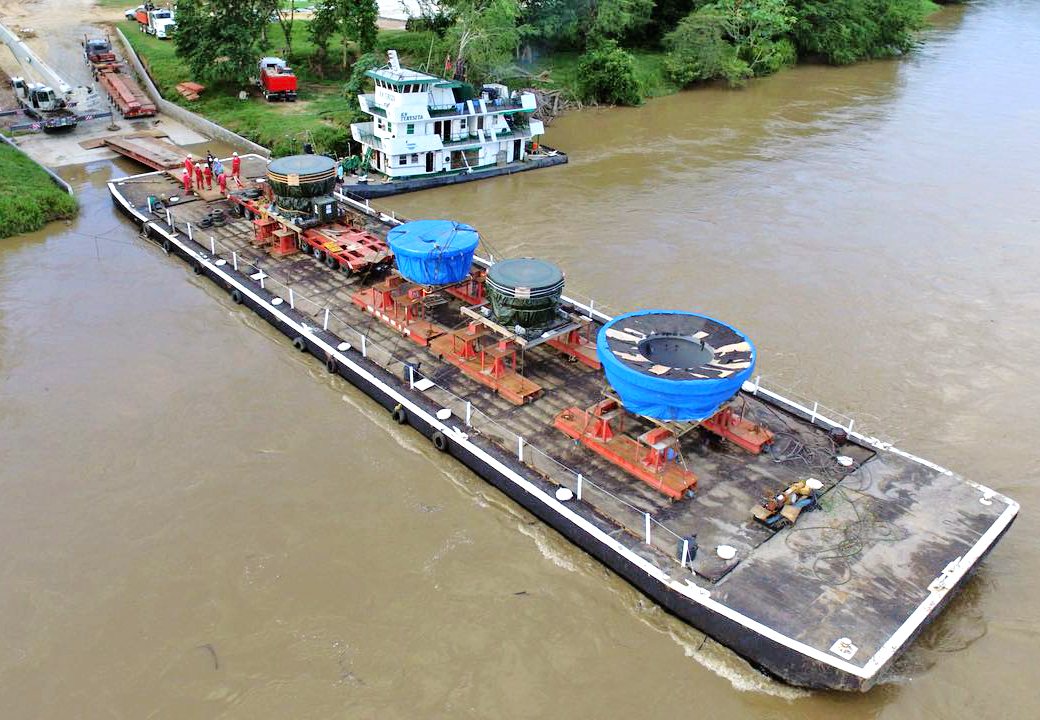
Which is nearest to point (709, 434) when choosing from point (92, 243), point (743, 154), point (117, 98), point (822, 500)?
point (822, 500)

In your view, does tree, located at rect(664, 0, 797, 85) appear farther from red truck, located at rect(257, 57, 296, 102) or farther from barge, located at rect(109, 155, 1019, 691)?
barge, located at rect(109, 155, 1019, 691)

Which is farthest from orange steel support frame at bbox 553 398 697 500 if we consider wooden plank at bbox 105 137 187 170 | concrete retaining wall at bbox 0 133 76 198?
concrete retaining wall at bbox 0 133 76 198

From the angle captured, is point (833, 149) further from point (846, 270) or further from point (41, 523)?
point (41, 523)

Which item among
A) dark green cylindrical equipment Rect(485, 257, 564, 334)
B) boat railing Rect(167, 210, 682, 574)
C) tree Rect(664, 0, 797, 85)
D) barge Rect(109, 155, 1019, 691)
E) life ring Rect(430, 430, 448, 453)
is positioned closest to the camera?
barge Rect(109, 155, 1019, 691)

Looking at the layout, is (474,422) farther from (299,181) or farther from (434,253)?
(299,181)

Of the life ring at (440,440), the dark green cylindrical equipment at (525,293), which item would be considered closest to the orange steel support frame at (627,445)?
the dark green cylindrical equipment at (525,293)

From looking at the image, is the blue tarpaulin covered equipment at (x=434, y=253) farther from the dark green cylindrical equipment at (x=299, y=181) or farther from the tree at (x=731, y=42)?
the tree at (x=731, y=42)
